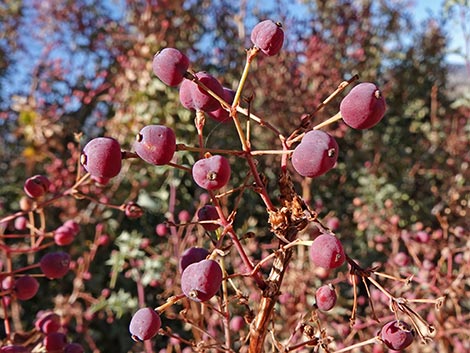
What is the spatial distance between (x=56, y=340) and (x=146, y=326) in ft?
1.13

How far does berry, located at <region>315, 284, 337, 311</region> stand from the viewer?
66cm

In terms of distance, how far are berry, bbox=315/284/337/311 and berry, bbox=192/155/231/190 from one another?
0.63 feet

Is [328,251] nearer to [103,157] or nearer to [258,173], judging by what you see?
[258,173]

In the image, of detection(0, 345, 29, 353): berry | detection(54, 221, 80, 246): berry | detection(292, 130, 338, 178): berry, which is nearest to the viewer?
detection(292, 130, 338, 178): berry

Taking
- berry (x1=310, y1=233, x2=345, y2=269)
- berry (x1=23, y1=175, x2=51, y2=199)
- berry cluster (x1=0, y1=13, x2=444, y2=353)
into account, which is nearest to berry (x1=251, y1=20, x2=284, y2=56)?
berry cluster (x1=0, y1=13, x2=444, y2=353)

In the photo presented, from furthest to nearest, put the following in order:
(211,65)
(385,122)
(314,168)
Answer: (385,122) < (211,65) < (314,168)

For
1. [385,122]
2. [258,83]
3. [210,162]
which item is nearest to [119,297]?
[258,83]

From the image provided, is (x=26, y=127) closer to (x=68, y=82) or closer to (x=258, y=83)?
(x=68, y=82)

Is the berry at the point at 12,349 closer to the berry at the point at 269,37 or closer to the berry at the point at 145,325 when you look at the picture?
the berry at the point at 145,325

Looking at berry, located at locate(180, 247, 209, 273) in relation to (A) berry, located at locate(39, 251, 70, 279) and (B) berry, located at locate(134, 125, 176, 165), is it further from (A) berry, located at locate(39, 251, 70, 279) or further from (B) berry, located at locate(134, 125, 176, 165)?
(A) berry, located at locate(39, 251, 70, 279)

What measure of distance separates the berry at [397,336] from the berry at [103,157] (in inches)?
14.5

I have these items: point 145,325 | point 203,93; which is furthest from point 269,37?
point 145,325

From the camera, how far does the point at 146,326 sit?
636mm

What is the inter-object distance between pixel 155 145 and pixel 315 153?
6.6 inches
